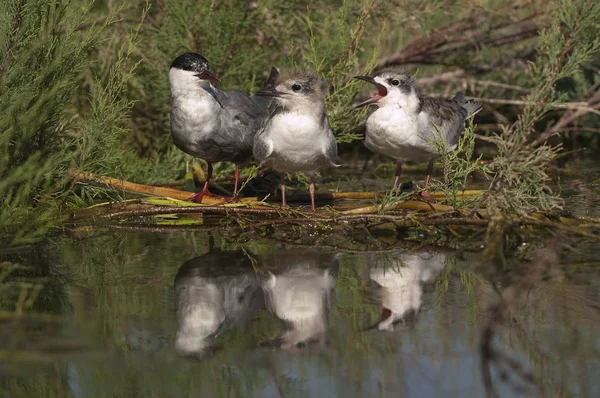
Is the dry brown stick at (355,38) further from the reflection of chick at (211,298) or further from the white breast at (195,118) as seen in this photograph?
the reflection of chick at (211,298)

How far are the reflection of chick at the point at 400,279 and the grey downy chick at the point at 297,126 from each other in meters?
1.12

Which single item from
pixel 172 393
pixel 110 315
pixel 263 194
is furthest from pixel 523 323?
pixel 263 194

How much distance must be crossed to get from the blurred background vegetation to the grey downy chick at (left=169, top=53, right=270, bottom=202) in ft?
1.39

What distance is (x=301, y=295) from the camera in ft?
14.3

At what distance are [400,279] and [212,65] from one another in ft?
11.9

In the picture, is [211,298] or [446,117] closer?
[211,298]

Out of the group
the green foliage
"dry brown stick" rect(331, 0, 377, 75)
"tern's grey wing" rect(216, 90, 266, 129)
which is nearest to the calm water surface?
the green foliage

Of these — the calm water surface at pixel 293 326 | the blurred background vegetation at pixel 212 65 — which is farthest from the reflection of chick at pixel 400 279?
the blurred background vegetation at pixel 212 65

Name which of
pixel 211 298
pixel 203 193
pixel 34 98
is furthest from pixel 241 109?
pixel 211 298

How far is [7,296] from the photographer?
421 centimetres

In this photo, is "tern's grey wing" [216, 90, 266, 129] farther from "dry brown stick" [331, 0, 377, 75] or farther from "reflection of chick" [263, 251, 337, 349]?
"reflection of chick" [263, 251, 337, 349]

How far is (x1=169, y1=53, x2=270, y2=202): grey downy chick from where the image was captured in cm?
668

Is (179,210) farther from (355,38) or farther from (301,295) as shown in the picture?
(355,38)

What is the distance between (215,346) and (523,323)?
1314 mm
